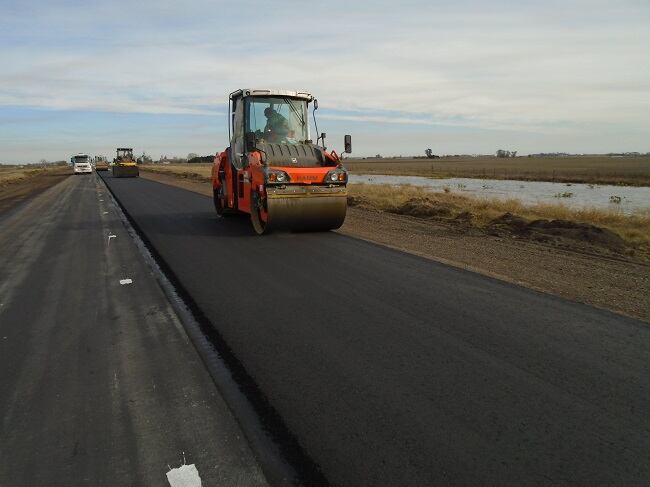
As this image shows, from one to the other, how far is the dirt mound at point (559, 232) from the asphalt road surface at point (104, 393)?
852cm

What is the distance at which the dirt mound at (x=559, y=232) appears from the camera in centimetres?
1048

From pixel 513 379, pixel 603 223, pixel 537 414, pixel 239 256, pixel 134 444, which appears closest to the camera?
pixel 134 444

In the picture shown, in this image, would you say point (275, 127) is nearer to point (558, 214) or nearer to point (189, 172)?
point (558, 214)

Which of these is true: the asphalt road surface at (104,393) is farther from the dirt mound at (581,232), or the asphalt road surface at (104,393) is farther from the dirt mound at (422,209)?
the dirt mound at (422,209)

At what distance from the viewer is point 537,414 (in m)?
3.25

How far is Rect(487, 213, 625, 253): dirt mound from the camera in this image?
10.5m

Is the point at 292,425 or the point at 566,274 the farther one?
the point at 566,274

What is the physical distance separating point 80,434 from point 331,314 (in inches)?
109

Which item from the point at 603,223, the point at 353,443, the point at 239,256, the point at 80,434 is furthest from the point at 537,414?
the point at 603,223

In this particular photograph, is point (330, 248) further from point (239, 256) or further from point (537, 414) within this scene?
point (537, 414)

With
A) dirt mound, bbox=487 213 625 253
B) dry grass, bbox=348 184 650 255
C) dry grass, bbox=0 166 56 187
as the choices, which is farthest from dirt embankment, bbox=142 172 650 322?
dry grass, bbox=0 166 56 187

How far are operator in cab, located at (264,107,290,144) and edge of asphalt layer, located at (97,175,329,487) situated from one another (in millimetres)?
6744

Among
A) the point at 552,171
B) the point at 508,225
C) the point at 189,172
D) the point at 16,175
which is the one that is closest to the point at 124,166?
the point at 189,172

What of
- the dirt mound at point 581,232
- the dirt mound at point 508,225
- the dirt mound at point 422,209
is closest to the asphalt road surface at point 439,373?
the dirt mound at point 581,232
